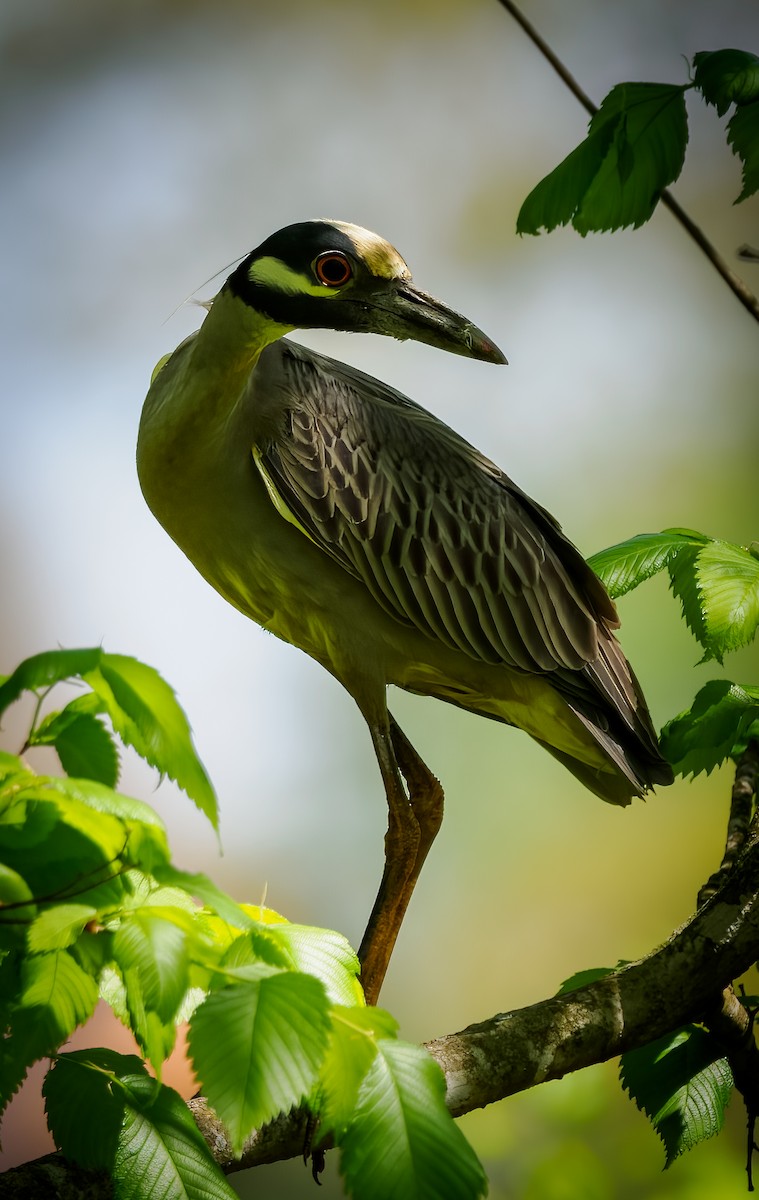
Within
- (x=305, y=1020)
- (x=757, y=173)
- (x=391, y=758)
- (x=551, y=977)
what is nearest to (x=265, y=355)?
(x=391, y=758)

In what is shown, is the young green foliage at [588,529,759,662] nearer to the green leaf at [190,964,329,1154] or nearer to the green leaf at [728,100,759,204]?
the green leaf at [728,100,759,204]

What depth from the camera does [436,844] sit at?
3275 mm

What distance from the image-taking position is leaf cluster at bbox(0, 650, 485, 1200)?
49cm

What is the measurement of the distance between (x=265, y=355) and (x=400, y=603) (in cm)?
40

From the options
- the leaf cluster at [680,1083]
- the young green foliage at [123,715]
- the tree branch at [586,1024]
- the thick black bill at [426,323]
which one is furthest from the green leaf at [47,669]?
the thick black bill at [426,323]

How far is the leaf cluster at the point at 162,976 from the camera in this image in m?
0.49

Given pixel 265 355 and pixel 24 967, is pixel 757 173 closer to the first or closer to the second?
pixel 265 355

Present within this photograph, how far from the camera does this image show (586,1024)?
1.11 metres

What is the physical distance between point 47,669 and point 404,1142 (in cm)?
28

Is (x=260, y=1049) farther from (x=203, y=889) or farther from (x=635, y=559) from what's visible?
(x=635, y=559)

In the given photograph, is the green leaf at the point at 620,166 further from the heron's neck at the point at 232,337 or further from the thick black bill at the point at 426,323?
the heron's neck at the point at 232,337

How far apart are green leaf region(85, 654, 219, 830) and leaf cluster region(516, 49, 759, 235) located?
802 millimetres

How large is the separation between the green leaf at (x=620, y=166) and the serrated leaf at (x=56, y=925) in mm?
891

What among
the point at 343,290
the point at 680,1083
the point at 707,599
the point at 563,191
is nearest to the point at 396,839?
the point at 680,1083
